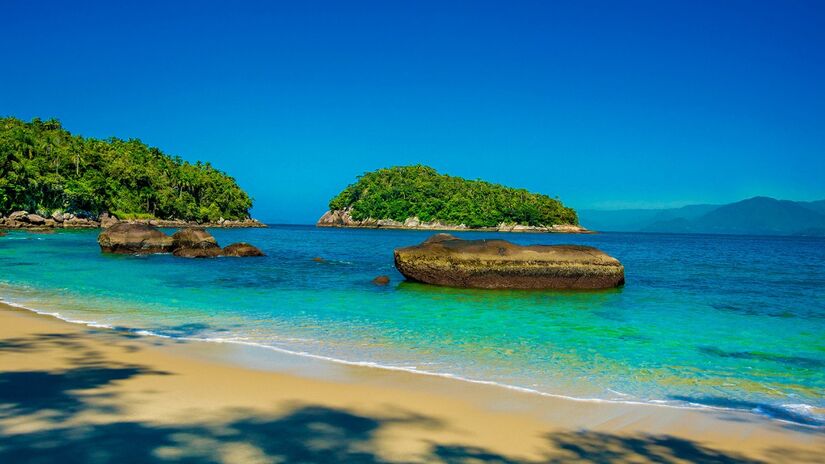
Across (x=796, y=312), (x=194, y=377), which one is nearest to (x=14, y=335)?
(x=194, y=377)

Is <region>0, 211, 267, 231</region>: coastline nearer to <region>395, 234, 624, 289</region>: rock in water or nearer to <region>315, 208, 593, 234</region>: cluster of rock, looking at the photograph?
<region>395, 234, 624, 289</region>: rock in water

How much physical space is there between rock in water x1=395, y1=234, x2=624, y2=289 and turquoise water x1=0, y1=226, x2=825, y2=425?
2.32 feet

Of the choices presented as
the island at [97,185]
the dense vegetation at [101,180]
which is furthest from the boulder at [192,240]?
the dense vegetation at [101,180]

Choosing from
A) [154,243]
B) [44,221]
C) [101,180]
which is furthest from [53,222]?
[154,243]

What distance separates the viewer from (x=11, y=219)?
8388 centimetres

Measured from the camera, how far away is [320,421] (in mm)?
5559

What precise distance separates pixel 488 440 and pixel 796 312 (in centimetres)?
1596

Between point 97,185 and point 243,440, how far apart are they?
10894 cm

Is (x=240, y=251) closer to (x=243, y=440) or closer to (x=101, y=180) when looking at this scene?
(x=243, y=440)

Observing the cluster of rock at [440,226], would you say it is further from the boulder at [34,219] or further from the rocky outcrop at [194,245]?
the rocky outcrop at [194,245]

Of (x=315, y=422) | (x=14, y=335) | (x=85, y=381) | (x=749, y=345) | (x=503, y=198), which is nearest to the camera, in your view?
(x=315, y=422)

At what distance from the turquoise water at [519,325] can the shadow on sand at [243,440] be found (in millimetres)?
2096

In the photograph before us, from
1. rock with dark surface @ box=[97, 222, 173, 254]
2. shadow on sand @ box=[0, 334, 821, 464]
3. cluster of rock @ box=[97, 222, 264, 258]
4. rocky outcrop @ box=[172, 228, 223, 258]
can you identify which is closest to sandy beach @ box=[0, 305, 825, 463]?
shadow on sand @ box=[0, 334, 821, 464]

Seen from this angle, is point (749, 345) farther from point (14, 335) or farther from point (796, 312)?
point (14, 335)
